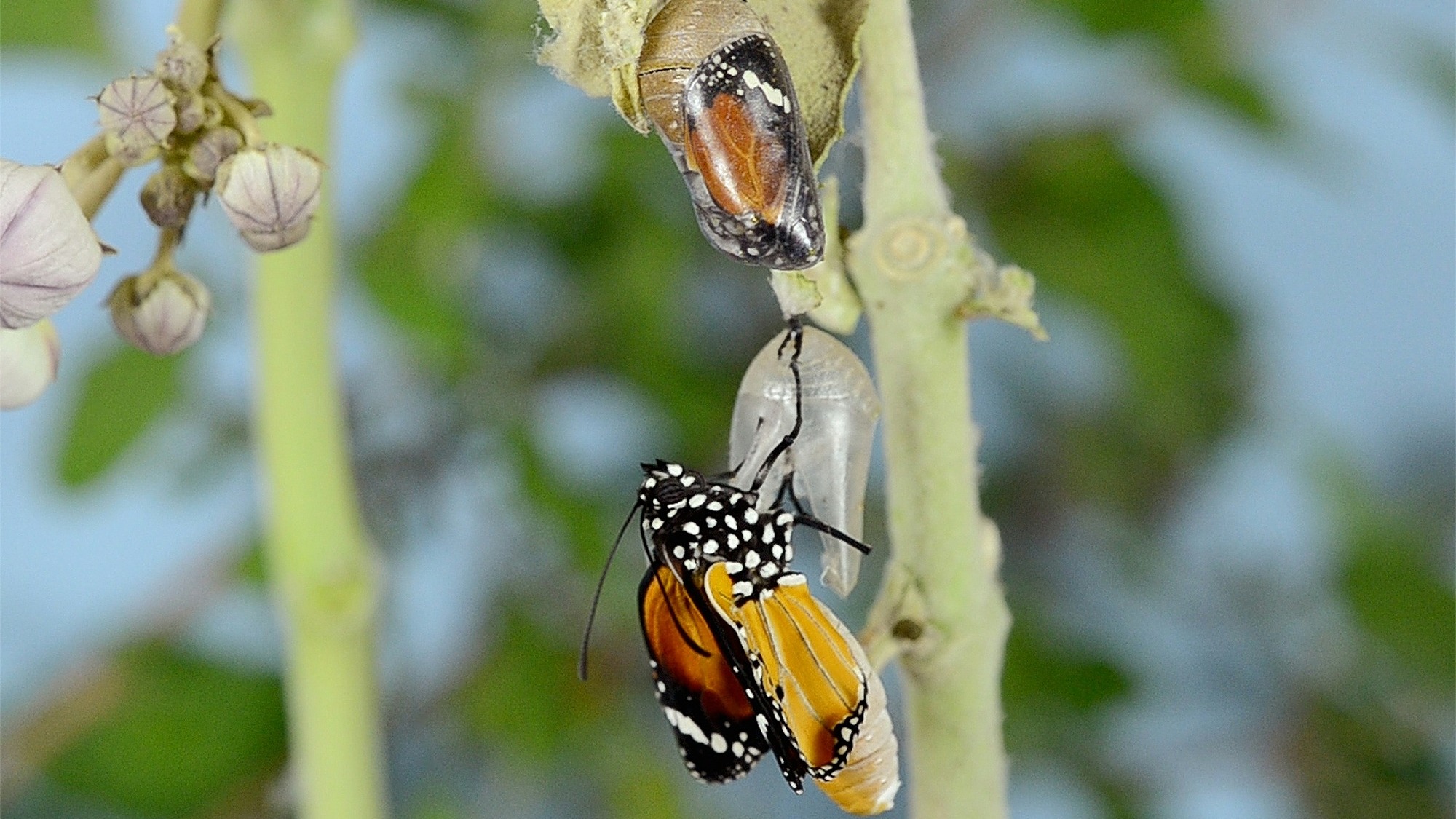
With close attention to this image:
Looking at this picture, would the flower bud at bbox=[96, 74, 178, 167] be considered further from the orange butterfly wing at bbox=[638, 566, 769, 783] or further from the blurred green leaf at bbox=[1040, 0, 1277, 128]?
the blurred green leaf at bbox=[1040, 0, 1277, 128]

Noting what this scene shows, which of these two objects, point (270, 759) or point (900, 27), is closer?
point (900, 27)

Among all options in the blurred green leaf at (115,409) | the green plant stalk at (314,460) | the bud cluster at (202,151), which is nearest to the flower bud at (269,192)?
the bud cluster at (202,151)

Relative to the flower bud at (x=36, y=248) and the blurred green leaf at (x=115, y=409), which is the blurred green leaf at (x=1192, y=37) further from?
the flower bud at (x=36, y=248)

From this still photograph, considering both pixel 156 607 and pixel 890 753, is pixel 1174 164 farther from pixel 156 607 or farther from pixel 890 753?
pixel 890 753

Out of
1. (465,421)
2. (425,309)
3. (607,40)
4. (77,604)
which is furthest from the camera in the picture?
(77,604)

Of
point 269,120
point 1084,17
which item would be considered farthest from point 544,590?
point 269,120

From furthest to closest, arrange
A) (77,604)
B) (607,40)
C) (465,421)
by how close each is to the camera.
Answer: (77,604), (465,421), (607,40)

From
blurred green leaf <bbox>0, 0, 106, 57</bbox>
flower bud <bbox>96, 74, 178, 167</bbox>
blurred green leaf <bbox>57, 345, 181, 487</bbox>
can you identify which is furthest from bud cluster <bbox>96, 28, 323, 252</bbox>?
blurred green leaf <bbox>57, 345, 181, 487</bbox>
